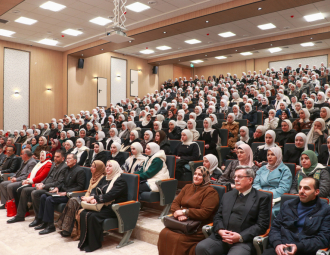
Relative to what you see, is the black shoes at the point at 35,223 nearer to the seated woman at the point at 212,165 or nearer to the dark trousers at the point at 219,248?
the seated woman at the point at 212,165

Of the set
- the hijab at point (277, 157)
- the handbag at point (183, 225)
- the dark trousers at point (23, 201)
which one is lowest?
the dark trousers at point (23, 201)

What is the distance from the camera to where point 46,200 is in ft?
11.7

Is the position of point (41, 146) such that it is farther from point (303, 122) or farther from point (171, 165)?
point (303, 122)

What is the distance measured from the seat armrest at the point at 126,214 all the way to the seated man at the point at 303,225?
1543 millimetres

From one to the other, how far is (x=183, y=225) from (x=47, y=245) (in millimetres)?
1739

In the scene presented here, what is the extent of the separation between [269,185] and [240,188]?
2.03ft

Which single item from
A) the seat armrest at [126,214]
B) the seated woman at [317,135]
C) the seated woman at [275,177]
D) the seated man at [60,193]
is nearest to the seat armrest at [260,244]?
the seated woman at [275,177]

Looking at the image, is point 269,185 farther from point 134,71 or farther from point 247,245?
point 134,71

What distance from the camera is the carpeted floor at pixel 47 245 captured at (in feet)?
9.71

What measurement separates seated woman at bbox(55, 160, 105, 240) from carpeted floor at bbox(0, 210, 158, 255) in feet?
0.47

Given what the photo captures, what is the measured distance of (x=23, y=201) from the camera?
401 centimetres

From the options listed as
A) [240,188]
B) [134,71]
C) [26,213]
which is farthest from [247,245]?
[134,71]

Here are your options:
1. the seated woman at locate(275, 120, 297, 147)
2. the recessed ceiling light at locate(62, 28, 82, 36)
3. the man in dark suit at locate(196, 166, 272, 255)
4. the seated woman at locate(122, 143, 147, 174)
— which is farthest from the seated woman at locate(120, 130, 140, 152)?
the recessed ceiling light at locate(62, 28, 82, 36)

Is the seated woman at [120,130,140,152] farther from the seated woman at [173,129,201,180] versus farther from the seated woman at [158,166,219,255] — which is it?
the seated woman at [158,166,219,255]
